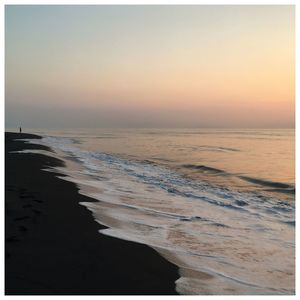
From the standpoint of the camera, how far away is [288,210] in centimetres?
1319

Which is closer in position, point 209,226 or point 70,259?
point 70,259

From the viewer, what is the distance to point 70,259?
645 centimetres

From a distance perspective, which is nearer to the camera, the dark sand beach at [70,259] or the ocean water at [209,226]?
the dark sand beach at [70,259]

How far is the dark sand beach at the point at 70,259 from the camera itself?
547 centimetres

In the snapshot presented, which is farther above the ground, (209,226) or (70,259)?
(70,259)

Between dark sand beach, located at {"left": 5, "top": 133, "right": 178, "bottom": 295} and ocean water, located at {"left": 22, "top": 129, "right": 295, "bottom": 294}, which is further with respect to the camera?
ocean water, located at {"left": 22, "top": 129, "right": 295, "bottom": 294}

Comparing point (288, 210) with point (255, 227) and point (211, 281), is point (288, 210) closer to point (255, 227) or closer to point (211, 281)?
point (255, 227)

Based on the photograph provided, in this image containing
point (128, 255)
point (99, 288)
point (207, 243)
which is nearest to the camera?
point (99, 288)

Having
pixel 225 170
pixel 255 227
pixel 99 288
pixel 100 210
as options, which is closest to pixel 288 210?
pixel 255 227

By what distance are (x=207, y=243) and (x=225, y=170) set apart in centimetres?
1787

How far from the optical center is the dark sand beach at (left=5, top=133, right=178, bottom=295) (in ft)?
18.0

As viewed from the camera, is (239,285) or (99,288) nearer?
(99,288)
